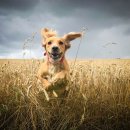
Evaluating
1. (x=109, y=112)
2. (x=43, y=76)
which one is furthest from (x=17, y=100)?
(x=109, y=112)

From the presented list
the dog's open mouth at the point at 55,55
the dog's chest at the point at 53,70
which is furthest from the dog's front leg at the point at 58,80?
the dog's open mouth at the point at 55,55

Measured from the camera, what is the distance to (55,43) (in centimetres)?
439

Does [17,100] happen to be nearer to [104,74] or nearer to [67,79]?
[67,79]

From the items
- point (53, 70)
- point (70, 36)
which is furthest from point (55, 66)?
point (70, 36)

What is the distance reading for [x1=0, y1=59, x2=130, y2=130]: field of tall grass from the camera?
13.1ft

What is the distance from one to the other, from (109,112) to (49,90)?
0.88m

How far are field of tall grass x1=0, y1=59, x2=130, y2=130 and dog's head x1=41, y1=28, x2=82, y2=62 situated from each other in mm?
392

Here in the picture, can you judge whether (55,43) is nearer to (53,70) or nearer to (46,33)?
(53,70)

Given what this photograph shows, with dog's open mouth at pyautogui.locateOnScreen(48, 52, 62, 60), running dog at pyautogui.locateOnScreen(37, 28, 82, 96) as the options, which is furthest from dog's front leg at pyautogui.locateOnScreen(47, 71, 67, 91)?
dog's open mouth at pyautogui.locateOnScreen(48, 52, 62, 60)

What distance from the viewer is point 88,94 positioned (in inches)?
173

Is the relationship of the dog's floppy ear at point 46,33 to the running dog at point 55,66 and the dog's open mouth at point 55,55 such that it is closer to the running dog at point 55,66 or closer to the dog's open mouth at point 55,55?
the running dog at point 55,66

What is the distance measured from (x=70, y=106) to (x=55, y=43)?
90 centimetres

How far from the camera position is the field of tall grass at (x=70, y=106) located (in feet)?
13.1

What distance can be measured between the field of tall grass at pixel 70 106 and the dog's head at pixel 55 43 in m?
0.39
